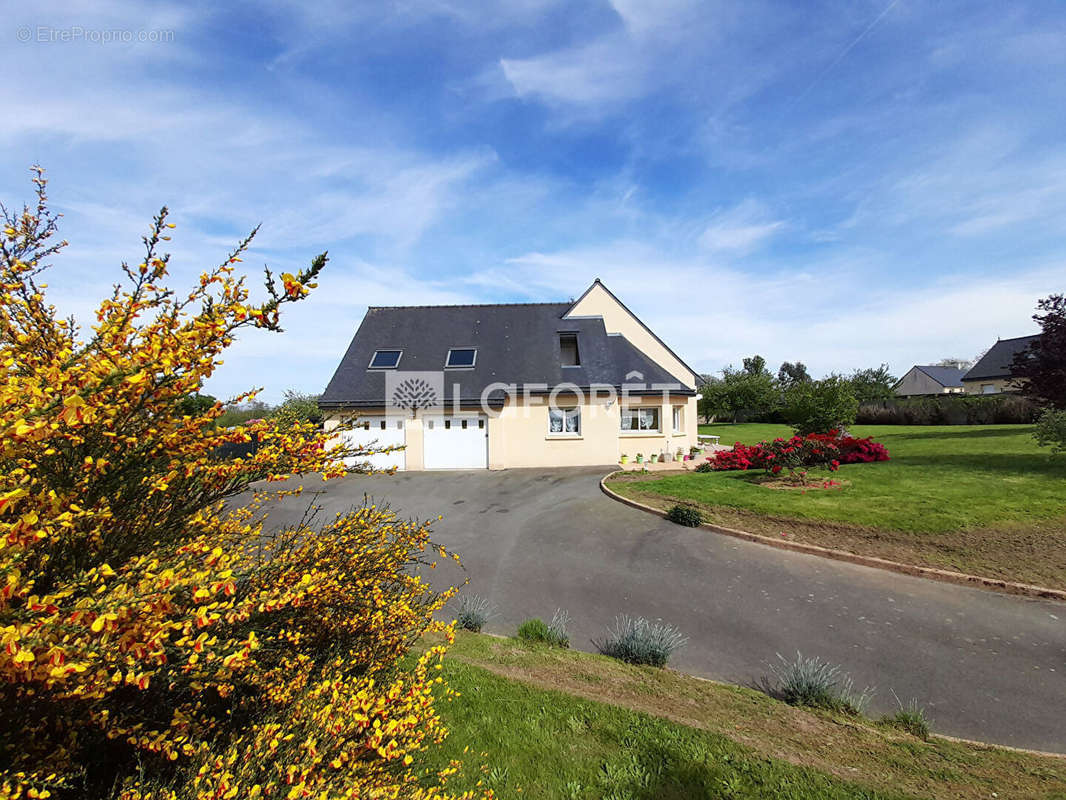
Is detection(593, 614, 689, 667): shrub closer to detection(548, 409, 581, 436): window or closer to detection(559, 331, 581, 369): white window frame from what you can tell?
detection(548, 409, 581, 436): window

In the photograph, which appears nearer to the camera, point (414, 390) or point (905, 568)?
point (905, 568)

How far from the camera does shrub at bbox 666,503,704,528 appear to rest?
1107cm

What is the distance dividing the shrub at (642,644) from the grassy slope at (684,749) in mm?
583

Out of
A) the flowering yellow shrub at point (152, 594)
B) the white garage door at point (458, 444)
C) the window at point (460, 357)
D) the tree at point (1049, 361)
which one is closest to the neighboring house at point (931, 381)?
the tree at point (1049, 361)

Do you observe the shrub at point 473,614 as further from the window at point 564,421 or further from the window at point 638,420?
the window at point 638,420

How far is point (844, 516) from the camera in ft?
34.0

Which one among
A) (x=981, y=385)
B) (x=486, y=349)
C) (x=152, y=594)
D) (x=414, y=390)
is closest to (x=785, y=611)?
(x=152, y=594)

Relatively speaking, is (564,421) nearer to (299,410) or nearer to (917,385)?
(299,410)

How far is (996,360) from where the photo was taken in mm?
48750

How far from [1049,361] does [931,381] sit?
2024 inches

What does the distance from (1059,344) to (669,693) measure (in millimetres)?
23532

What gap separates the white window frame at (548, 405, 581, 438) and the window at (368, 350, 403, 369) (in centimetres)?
762

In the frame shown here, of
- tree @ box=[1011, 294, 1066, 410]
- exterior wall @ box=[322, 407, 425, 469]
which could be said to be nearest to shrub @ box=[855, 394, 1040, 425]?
tree @ box=[1011, 294, 1066, 410]

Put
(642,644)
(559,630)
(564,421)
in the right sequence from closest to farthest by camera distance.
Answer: (642,644)
(559,630)
(564,421)
